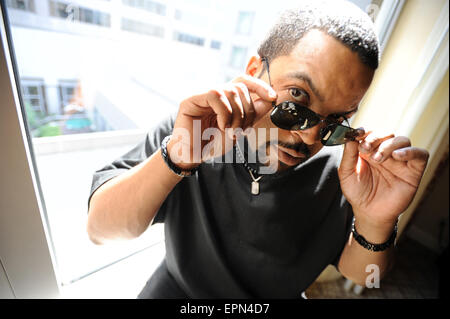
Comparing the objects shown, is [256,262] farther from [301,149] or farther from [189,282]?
[301,149]

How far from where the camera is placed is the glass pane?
75 cm

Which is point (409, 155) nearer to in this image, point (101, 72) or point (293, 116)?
point (293, 116)

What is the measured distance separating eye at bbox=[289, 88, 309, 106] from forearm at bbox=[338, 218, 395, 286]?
0.53 m

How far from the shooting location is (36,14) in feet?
2.19

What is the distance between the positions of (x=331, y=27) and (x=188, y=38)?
789 millimetres

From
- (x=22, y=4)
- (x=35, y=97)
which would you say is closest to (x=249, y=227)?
(x=35, y=97)

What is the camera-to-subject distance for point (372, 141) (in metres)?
0.69

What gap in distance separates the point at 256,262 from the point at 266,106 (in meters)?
0.66

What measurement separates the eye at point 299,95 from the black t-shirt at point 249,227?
31 cm

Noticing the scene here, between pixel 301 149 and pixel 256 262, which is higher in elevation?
pixel 301 149

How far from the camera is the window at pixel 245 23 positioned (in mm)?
1240

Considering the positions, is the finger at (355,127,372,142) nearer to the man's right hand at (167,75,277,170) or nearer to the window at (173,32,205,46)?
the man's right hand at (167,75,277,170)

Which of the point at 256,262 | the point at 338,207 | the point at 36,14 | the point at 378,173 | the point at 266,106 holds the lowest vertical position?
the point at 256,262

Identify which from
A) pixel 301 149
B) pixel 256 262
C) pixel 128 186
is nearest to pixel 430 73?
pixel 301 149
